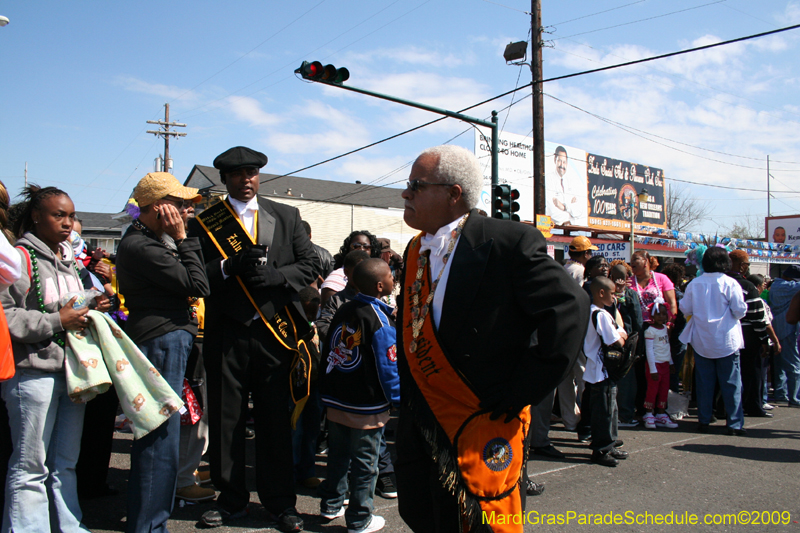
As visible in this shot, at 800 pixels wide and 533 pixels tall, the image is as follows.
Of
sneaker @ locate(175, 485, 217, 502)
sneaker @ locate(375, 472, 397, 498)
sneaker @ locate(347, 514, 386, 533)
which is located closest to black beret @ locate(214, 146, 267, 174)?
sneaker @ locate(175, 485, 217, 502)

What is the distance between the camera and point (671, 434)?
668cm

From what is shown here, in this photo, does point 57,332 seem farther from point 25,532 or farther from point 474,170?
point 474,170

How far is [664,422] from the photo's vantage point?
278 inches

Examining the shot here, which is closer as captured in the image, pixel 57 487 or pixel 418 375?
pixel 418 375

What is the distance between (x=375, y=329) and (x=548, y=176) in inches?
894

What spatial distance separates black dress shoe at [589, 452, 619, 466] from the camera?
5246 mm

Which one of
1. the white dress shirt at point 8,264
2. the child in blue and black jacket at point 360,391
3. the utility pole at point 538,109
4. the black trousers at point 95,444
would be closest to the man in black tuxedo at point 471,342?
the child in blue and black jacket at point 360,391

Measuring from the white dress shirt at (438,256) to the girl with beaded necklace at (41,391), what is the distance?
1929 millimetres

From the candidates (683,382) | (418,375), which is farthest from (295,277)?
(683,382)

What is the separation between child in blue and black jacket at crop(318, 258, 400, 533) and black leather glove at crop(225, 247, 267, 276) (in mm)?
735

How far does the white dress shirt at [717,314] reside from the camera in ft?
21.7

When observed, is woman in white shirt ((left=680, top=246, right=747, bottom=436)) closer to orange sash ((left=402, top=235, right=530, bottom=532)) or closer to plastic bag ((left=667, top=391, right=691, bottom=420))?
plastic bag ((left=667, top=391, right=691, bottom=420))

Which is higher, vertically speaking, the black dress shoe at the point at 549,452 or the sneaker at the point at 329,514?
the sneaker at the point at 329,514

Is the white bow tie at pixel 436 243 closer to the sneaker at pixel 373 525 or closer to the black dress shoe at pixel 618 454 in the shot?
the sneaker at pixel 373 525
